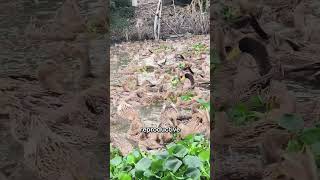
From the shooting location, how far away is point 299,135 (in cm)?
131

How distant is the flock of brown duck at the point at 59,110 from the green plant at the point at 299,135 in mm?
541

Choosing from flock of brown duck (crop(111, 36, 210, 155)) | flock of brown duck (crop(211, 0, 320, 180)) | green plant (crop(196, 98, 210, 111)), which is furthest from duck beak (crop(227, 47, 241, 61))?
flock of brown duck (crop(111, 36, 210, 155))

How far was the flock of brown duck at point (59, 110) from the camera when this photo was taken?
1.51 m

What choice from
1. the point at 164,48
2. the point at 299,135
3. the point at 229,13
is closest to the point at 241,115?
the point at 299,135

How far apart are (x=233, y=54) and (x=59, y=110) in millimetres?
564

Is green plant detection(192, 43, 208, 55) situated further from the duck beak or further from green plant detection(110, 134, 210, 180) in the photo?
the duck beak

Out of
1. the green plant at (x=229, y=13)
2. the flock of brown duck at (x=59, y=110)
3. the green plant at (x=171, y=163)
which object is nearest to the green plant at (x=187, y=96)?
the green plant at (x=171, y=163)

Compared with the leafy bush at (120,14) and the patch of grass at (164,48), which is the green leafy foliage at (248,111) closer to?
the leafy bush at (120,14)

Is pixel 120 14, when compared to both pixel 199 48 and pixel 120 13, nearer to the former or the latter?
pixel 120 13

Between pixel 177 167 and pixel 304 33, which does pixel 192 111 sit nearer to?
pixel 177 167

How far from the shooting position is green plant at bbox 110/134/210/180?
6.34ft

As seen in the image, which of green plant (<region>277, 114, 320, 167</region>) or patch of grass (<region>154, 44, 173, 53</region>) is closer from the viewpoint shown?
green plant (<region>277, 114, 320, 167</region>)

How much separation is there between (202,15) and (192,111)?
434 mm

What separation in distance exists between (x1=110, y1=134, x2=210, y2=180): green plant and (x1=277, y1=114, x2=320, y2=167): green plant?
2.08ft
